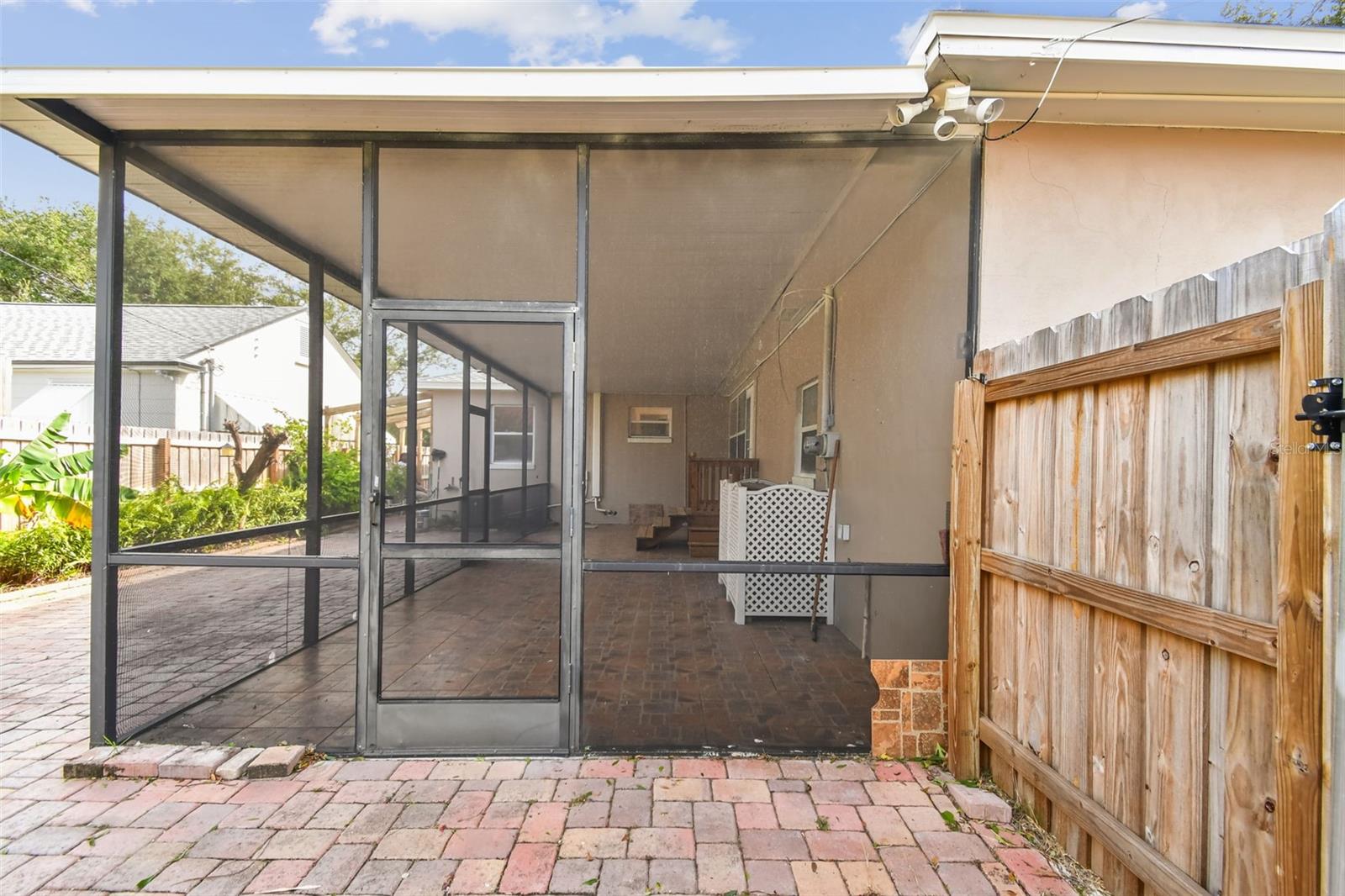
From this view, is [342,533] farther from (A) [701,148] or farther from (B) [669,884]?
(A) [701,148]

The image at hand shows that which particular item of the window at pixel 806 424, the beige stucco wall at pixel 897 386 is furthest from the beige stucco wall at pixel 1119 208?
the window at pixel 806 424

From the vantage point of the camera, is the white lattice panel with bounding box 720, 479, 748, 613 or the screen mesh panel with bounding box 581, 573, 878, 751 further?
the white lattice panel with bounding box 720, 479, 748, 613

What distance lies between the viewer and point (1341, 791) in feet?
4.04

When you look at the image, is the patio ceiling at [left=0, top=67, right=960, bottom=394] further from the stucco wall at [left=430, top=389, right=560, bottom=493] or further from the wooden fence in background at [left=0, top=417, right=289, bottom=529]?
the wooden fence in background at [left=0, top=417, right=289, bottom=529]

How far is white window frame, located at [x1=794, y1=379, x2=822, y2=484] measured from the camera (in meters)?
5.31

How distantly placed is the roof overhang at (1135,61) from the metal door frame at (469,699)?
73.2 inches

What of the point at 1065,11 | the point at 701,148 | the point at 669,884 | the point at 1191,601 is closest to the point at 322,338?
the point at 701,148

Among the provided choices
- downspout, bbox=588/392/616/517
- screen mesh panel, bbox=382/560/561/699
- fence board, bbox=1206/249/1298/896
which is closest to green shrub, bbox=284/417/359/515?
screen mesh panel, bbox=382/560/561/699

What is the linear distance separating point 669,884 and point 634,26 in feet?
15.2

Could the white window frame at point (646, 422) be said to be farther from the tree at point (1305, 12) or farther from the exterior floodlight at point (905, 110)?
the tree at point (1305, 12)

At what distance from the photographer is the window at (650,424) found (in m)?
5.88

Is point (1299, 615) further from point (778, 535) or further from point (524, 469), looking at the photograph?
point (778, 535)

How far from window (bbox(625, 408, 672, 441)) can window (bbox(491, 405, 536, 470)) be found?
95.6 inches

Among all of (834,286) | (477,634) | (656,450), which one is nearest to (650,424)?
(656,450)
